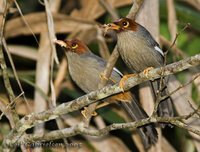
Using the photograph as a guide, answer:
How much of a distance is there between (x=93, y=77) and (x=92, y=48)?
1670mm

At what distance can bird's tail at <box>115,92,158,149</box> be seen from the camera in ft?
16.6

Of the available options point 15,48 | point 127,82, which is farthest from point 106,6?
point 127,82

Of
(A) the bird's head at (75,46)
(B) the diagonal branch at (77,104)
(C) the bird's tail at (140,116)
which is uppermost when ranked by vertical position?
(A) the bird's head at (75,46)

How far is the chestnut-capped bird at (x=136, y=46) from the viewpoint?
4.93 metres

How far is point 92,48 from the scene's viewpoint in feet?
22.4

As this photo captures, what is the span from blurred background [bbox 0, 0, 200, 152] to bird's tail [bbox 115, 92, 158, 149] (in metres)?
0.09

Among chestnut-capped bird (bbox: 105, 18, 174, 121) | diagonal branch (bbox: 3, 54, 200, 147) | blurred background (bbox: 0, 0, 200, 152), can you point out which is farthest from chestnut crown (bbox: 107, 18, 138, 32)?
diagonal branch (bbox: 3, 54, 200, 147)

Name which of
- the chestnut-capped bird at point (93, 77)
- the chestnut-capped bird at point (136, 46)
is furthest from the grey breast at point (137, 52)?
the chestnut-capped bird at point (93, 77)

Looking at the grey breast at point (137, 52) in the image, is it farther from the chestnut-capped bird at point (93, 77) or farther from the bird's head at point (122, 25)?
the chestnut-capped bird at point (93, 77)

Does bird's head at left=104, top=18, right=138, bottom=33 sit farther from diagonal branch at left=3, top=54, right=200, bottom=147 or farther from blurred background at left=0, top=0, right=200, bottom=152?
diagonal branch at left=3, top=54, right=200, bottom=147

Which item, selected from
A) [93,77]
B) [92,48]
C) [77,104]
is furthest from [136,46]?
[92,48]

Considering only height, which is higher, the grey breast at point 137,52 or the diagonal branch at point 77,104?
the grey breast at point 137,52

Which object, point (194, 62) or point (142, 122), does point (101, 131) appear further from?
point (194, 62)

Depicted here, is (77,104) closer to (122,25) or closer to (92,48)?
(122,25)
